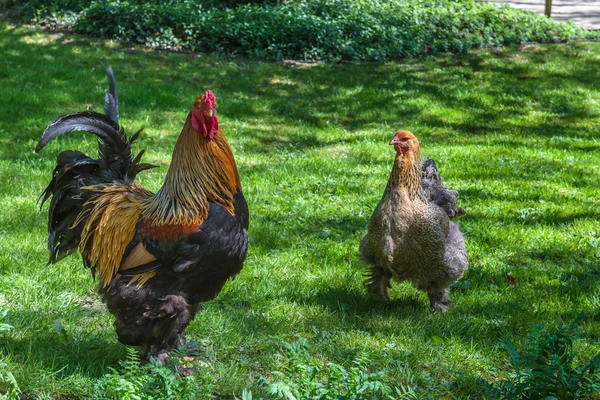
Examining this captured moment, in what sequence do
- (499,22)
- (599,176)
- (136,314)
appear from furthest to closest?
(499,22), (599,176), (136,314)

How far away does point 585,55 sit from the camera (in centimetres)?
1462

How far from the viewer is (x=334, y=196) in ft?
27.6

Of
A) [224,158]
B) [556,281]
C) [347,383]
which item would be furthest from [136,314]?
[556,281]

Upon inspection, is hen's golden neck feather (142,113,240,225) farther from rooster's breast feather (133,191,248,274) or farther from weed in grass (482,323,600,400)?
A: weed in grass (482,323,600,400)

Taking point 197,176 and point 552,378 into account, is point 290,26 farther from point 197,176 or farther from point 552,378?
point 552,378

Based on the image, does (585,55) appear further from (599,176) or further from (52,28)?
(52,28)

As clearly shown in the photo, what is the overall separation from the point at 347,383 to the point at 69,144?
6695 millimetres

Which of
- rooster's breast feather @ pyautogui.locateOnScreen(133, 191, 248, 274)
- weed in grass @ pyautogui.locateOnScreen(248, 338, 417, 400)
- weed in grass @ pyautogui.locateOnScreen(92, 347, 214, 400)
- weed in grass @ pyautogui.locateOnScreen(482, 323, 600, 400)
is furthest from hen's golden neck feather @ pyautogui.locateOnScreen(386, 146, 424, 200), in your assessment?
weed in grass @ pyautogui.locateOnScreen(92, 347, 214, 400)

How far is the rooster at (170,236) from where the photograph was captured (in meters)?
4.48

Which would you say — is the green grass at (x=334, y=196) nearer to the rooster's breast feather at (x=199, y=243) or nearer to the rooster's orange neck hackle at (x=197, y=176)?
the rooster's breast feather at (x=199, y=243)

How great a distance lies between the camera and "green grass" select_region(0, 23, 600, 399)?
5258mm

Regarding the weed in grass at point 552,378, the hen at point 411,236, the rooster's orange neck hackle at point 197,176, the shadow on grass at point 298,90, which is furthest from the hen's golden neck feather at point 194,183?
the shadow on grass at point 298,90

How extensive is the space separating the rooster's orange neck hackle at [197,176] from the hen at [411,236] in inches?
58.6

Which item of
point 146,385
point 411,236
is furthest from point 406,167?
point 146,385
